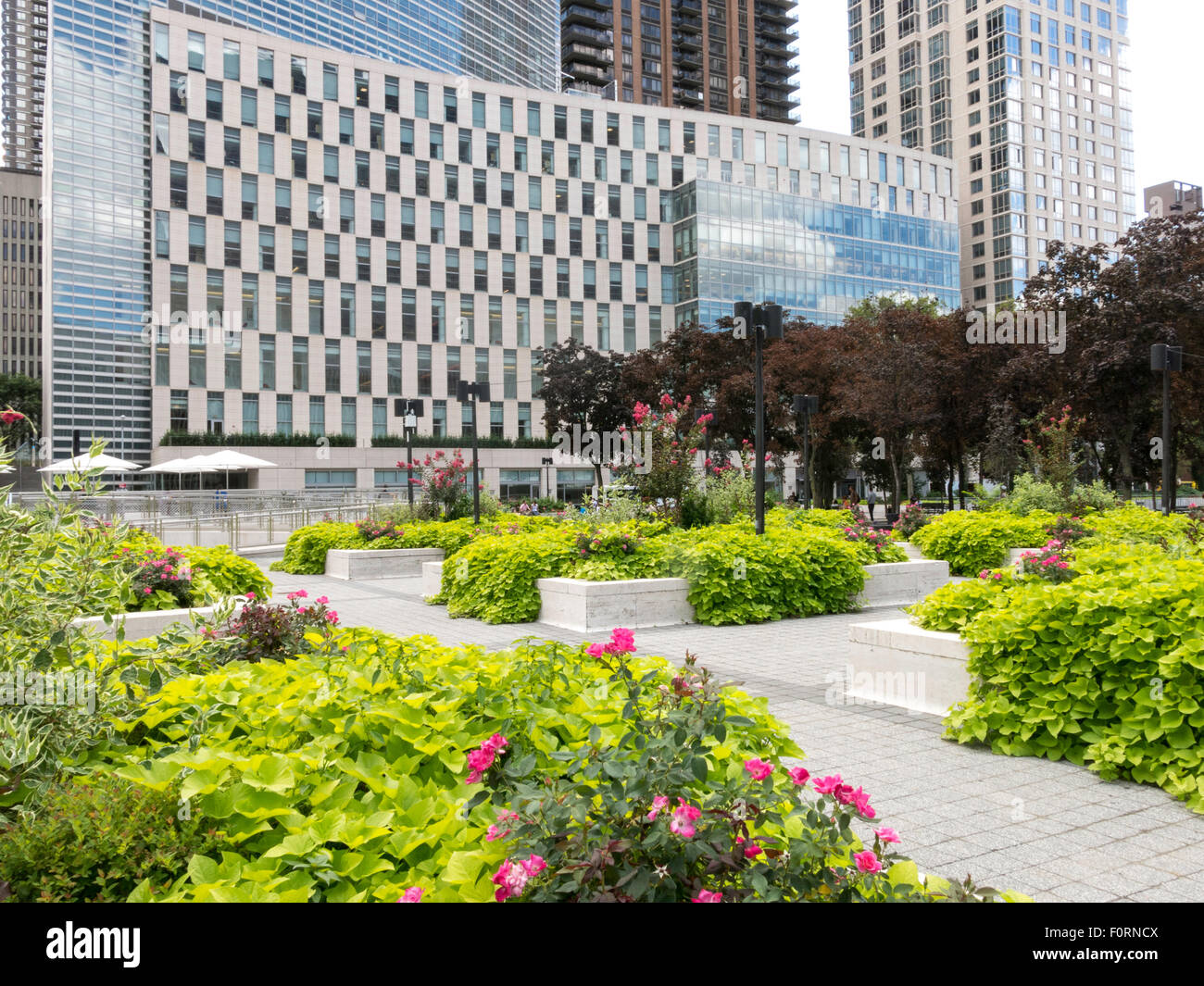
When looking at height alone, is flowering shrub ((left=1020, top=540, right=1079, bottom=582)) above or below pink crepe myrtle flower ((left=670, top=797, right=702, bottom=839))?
above

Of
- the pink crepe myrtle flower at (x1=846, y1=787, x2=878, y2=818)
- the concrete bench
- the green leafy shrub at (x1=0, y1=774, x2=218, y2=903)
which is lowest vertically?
the concrete bench

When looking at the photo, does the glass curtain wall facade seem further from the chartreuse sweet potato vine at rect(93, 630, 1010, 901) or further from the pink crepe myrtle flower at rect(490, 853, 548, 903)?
the pink crepe myrtle flower at rect(490, 853, 548, 903)

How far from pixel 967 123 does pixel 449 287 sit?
73.4 metres

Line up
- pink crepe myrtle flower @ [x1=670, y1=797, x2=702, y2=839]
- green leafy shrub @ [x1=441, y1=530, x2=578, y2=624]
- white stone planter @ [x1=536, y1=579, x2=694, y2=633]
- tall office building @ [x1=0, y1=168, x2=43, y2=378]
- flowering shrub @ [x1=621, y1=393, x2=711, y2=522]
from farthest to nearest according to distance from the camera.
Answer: tall office building @ [x1=0, y1=168, x2=43, y2=378], flowering shrub @ [x1=621, y1=393, x2=711, y2=522], green leafy shrub @ [x1=441, y1=530, x2=578, y2=624], white stone planter @ [x1=536, y1=579, x2=694, y2=633], pink crepe myrtle flower @ [x1=670, y1=797, x2=702, y2=839]

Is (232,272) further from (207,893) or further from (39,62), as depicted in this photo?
(39,62)

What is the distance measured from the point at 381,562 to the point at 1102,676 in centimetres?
1529

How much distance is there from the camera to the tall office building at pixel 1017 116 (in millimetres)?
100250

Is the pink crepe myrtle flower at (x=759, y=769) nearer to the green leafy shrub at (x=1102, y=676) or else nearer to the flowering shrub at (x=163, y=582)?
the green leafy shrub at (x=1102, y=676)

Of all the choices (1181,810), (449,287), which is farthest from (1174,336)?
(449,287)

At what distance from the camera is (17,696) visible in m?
3.28

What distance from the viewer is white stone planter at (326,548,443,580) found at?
715 inches

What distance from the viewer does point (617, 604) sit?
11.2 metres

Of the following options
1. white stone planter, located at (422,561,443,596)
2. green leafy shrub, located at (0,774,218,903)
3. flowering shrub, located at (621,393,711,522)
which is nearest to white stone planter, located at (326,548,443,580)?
white stone planter, located at (422,561,443,596)

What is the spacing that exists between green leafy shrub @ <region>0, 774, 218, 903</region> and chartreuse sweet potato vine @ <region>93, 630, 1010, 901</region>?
0.07 meters
